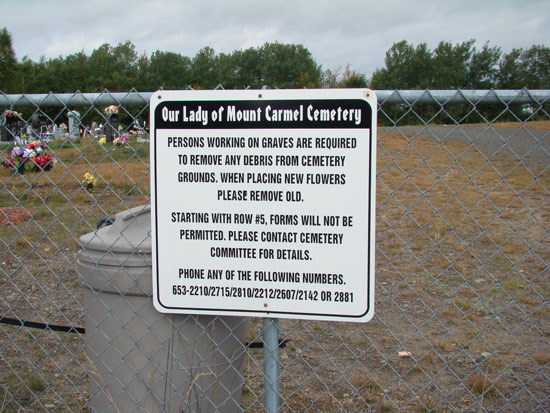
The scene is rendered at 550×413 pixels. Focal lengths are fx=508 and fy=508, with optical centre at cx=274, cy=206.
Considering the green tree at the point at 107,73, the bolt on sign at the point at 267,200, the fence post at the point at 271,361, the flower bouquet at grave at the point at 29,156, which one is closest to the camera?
the bolt on sign at the point at 267,200

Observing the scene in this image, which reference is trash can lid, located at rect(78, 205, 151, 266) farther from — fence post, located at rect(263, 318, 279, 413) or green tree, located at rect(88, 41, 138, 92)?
green tree, located at rect(88, 41, 138, 92)

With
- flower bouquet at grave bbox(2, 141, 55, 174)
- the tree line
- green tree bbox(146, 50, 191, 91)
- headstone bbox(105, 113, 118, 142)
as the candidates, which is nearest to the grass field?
headstone bbox(105, 113, 118, 142)

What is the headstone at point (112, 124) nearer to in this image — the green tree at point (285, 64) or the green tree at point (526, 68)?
the green tree at point (526, 68)

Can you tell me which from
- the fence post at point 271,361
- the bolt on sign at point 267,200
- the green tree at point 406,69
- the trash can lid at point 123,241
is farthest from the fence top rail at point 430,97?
the green tree at point 406,69

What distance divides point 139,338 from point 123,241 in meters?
0.42

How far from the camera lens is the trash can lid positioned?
2145mm

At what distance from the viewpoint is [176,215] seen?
199 centimetres

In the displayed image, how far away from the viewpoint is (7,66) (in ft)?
187

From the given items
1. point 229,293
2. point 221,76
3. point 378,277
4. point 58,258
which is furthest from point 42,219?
point 221,76

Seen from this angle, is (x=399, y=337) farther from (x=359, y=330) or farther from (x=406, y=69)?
(x=406, y=69)

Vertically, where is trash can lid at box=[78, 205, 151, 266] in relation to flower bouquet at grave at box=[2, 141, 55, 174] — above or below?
above

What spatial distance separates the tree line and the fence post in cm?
5517

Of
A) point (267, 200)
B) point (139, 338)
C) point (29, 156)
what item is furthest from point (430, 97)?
point (29, 156)

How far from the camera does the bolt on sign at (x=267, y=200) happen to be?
1838mm
